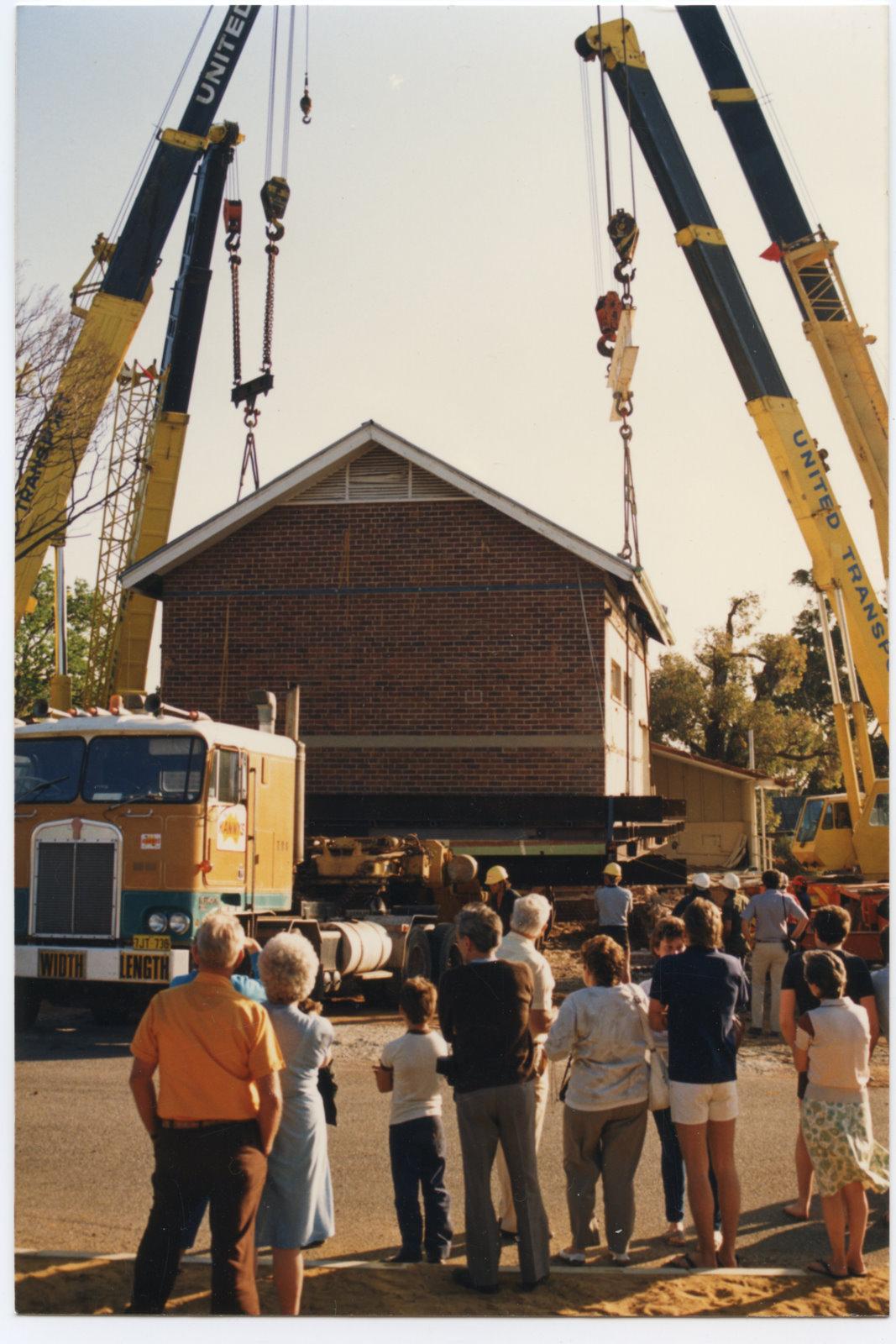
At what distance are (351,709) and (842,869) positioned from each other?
28.3ft

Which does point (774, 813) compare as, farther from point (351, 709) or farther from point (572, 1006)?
point (572, 1006)

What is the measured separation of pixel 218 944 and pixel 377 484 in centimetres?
1499

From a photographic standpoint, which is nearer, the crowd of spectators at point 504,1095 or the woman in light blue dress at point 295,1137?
the crowd of spectators at point 504,1095

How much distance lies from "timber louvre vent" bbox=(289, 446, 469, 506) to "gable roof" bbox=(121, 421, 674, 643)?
7cm

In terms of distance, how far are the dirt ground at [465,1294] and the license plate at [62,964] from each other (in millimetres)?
5144

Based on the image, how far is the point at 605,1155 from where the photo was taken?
6031mm

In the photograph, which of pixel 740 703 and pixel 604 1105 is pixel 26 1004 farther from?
pixel 740 703

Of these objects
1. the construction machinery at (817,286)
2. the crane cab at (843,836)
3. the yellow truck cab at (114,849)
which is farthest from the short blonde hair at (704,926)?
the crane cab at (843,836)

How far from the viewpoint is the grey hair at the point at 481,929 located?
5832 mm

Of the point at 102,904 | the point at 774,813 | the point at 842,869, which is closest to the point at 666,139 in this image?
the point at 842,869

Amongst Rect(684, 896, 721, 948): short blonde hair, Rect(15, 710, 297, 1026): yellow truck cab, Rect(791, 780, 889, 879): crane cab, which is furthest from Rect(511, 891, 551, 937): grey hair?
Rect(791, 780, 889, 879): crane cab

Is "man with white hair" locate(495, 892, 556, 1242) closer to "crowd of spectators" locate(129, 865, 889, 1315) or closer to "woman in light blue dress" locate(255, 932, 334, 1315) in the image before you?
"crowd of spectators" locate(129, 865, 889, 1315)

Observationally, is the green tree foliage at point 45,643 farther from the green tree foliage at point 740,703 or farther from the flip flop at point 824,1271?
the green tree foliage at point 740,703

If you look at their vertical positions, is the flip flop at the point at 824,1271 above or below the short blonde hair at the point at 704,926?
below
